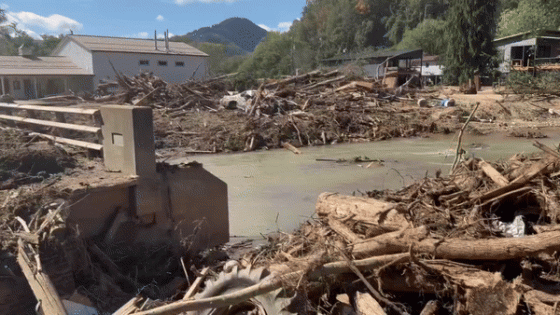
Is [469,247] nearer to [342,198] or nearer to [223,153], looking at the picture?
[342,198]

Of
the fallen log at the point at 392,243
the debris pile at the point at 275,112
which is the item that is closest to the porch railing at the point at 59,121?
the fallen log at the point at 392,243

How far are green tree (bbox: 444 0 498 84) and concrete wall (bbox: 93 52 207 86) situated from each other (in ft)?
63.0

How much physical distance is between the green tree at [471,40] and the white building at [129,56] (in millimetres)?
19452

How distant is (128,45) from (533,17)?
34.5 meters

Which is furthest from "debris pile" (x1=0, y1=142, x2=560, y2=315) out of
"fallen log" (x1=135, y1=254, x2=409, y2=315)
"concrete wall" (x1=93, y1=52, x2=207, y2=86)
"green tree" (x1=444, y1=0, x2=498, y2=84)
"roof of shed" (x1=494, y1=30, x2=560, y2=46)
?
"green tree" (x1=444, y1=0, x2=498, y2=84)

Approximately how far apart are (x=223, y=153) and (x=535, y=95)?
10.7 meters

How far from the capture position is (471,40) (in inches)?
1416

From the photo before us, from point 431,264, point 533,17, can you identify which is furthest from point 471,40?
point 431,264

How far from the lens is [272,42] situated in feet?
225

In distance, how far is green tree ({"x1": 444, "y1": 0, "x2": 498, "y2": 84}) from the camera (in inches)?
1416

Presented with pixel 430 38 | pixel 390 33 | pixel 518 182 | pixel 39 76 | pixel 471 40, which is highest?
pixel 390 33

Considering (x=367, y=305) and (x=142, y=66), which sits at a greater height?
(x=142, y=66)

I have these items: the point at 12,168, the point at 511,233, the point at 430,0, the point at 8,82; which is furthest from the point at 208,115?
the point at 430,0

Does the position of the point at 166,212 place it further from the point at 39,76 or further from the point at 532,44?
the point at 532,44
